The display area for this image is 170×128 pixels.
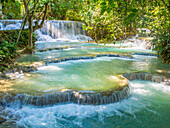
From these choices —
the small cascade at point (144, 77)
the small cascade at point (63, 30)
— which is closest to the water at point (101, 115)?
the small cascade at point (144, 77)

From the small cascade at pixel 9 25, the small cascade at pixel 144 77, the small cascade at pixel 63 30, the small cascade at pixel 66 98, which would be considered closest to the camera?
the small cascade at pixel 66 98

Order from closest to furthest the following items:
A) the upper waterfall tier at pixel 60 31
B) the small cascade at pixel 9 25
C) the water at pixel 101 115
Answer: the water at pixel 101 115 < the small cascade at pixel 9 25 < the upper waterfall tier at pixel 60 31

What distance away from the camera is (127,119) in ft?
14.8

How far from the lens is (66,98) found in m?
5.05

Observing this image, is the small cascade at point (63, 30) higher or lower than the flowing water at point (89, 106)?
higher

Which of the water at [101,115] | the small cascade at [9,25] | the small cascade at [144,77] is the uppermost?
the small cascade at [9,25]

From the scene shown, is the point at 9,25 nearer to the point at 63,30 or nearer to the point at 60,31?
the point at 60,31

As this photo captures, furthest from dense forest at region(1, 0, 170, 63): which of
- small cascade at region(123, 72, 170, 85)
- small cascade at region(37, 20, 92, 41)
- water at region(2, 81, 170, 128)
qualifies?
small cascade at region(37, 20, 92, 41)

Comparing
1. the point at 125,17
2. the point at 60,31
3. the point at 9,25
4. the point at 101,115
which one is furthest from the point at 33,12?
the point at 60,31

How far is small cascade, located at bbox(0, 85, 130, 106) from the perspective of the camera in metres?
→ 4.84

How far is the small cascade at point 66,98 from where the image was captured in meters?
4.84

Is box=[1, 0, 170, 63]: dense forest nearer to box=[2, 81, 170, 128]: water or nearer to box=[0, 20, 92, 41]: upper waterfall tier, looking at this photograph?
box=[2, 81, 170, 128]: water

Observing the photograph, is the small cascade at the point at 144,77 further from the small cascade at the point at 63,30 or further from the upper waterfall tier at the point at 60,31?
the small cascade at the point at 63,30

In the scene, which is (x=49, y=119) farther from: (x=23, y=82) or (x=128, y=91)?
(x=128, y=91)
